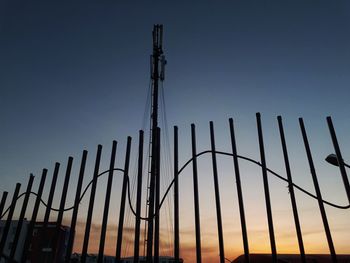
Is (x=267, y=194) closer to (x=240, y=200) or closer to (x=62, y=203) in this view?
(x=240, y=200)

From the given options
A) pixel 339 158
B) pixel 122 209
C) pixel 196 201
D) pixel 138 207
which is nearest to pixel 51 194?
pixel 122 209

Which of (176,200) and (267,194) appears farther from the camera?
(176,200)

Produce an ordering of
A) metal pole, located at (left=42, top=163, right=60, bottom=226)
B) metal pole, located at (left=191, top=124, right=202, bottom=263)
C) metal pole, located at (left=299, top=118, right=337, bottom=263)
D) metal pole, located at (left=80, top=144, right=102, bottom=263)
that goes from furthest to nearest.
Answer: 1. metal pole, located at (left=42, top=163, right=60, bottom=226)
2. metal pole, located at (left=80, top=144, right=102, bottom=263)
3. metal pole, located at (left=191, top=124, right=202, bottom=263)
4. metal pole, located at (left=299, top=118, right=337, bottom=263)

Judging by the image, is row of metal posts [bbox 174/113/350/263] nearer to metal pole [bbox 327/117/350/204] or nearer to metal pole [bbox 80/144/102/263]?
metal pole [bbox 327/117/350/204]

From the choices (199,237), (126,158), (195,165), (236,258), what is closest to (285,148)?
(195,165)

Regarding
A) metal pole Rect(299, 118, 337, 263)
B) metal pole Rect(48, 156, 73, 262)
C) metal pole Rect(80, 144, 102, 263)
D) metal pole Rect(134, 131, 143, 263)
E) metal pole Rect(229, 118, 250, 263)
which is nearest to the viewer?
metal pole Rect(299, 118, 337, 263)

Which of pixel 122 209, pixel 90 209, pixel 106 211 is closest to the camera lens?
pixel 122 209

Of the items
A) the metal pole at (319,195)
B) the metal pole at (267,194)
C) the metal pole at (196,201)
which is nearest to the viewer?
the metal pole at (267,194)

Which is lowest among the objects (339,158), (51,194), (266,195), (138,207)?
(138,207)

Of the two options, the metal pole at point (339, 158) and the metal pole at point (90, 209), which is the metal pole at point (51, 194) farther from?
the metal pole at point (339, 158)

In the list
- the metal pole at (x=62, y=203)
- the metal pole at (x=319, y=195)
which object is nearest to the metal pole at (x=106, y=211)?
the metal pole at (x=62, y=203)

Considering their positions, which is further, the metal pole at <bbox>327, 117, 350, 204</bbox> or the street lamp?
the street lamp

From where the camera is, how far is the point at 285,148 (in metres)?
8.70

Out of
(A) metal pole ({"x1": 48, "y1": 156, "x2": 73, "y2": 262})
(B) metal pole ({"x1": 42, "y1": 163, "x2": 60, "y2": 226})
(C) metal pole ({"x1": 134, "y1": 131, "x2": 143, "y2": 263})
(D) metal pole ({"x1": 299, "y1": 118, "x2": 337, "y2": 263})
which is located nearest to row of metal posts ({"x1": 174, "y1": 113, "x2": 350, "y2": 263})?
(D) metal pole ({"x1": 299, "y1": 118, "x2": 337, "y2": 263})
